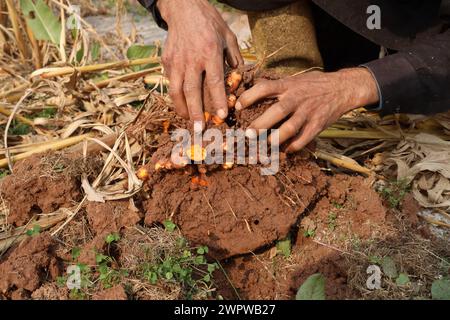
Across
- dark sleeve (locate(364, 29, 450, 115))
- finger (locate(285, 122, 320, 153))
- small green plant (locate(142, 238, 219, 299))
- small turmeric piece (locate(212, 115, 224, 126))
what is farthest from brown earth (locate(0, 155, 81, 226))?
dark sleeve (locate(364, 29, 450, 115))

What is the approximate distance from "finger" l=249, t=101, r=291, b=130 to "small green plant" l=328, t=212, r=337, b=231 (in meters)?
0.48

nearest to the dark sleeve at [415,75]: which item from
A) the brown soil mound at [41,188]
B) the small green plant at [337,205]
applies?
the small green plant at [337,205]

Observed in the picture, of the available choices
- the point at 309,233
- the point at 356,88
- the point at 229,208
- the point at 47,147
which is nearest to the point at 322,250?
the point at 309,233

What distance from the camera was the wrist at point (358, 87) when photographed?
169 cm

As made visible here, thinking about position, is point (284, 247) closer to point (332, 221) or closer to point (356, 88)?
point (332, 221)

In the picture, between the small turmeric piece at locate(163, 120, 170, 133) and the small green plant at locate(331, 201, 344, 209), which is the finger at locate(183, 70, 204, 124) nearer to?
the small turmeric piece at locate(163, 120, 170, 133)

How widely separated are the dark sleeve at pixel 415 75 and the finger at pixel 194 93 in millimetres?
617

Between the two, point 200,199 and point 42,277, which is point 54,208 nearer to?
point 42,277

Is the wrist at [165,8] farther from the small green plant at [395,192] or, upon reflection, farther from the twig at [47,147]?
the small green plant at [395,192]

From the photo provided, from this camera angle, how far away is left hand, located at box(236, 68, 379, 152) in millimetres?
1586

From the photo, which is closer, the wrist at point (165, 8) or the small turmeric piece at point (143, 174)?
the small turmeric piece at point (143, 174)

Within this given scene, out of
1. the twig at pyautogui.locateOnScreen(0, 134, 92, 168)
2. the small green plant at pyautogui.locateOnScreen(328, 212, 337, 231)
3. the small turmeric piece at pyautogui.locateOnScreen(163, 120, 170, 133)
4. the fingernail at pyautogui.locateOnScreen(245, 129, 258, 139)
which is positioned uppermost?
the fingernail at pyautogui.locateOnScreen(245, 129, 258, 139)

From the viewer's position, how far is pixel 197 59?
5.36 feet

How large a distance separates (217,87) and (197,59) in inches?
4.7
